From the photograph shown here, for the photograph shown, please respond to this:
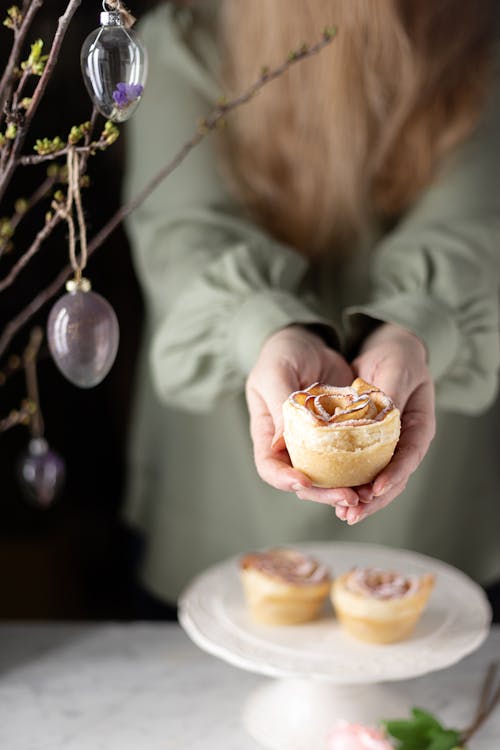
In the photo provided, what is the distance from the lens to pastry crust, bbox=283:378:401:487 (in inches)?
26.2

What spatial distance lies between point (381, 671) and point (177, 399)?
44cm

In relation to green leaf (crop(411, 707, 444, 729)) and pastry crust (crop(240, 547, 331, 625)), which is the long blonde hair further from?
green leaf (crop(411, 707, 444, 729))

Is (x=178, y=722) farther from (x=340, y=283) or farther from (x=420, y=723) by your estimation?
Result: (x=340, y=283)

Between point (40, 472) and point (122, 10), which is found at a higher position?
Answer: point (122, 10)

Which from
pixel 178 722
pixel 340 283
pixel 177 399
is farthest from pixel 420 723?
pixel 340 283

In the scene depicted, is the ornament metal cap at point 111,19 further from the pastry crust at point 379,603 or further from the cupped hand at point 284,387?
the pastry crust at point 379,603

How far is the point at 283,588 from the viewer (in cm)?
101

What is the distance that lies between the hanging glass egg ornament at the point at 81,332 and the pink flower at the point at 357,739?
0.40m

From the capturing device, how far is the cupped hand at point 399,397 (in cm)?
67

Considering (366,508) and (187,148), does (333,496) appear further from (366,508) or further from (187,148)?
(187,148)

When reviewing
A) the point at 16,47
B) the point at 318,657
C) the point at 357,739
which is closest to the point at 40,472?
the point at 318,657

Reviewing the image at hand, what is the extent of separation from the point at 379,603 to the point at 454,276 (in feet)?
1.33

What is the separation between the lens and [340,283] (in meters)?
1.33

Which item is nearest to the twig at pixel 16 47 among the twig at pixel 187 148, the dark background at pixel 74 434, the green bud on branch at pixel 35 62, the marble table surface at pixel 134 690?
the green bud on branch at pixel 35 62
